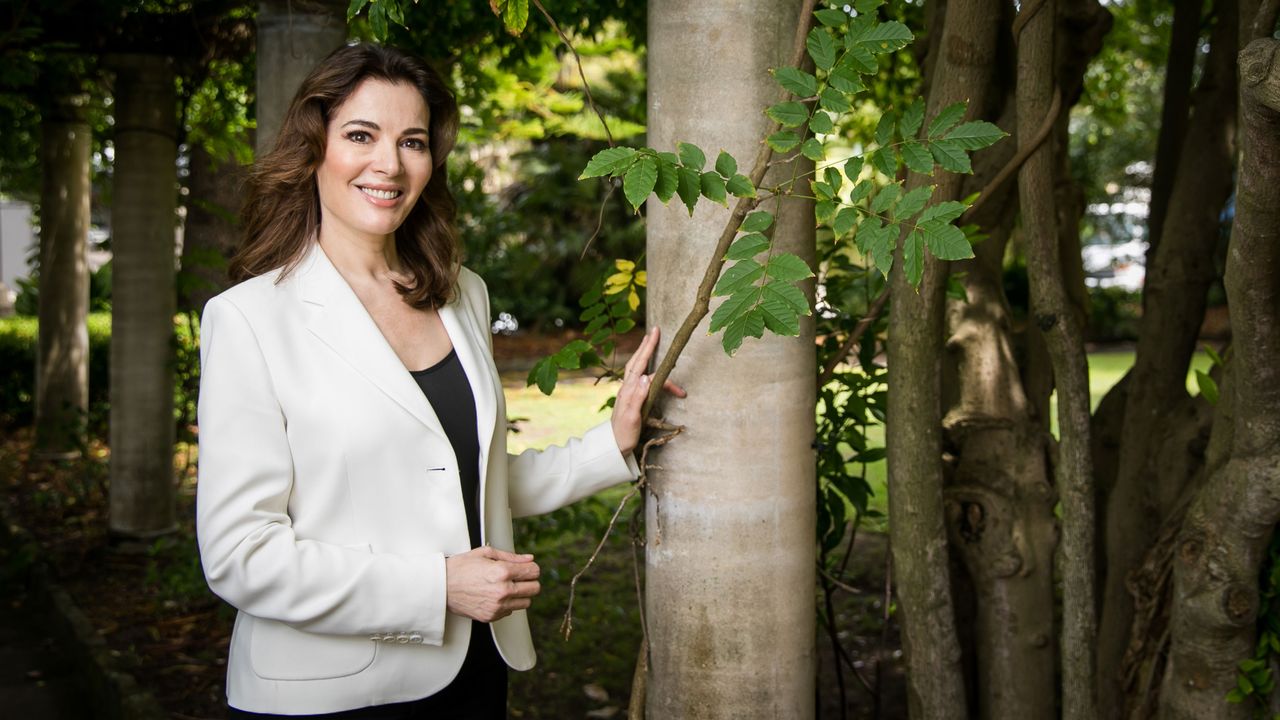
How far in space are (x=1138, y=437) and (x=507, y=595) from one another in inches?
95.3

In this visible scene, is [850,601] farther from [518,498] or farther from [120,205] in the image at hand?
[120,205]

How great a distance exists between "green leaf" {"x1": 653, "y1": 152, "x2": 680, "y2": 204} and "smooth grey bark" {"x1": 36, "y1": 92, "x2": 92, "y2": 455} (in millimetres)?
9089

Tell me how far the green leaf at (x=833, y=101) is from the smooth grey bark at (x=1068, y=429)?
0.94 meters

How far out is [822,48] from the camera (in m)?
2.25

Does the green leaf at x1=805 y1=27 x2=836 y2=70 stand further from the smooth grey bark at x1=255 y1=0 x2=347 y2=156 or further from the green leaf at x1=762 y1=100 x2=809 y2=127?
the smooth grey bark at x1=255 y1=0 x2=347 y2=156

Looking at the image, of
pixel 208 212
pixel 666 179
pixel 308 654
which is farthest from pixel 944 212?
pixel 208 212

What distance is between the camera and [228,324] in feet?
7.46

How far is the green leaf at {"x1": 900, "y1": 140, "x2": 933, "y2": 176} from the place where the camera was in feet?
7.24

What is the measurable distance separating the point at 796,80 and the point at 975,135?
0.35 m

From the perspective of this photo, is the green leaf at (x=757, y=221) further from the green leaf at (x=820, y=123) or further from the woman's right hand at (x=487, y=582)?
the woman's right hand at (x=487, y=582)

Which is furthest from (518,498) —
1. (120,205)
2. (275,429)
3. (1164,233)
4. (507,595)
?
(120,205)

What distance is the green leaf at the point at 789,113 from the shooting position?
2234mm

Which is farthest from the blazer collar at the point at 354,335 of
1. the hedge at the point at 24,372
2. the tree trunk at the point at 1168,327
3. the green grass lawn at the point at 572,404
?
the hedge at the point at 24,372

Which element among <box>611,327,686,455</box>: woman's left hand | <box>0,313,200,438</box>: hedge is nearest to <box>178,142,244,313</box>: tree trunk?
<box>0,313,200,438</box>: hedge
